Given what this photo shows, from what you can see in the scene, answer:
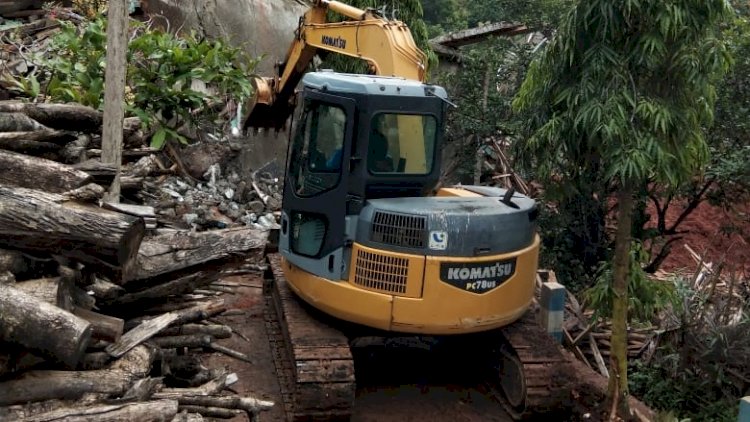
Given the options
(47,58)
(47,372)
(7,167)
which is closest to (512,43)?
(47,58)

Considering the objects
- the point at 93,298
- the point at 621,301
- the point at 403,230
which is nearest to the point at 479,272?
the point at 403,230

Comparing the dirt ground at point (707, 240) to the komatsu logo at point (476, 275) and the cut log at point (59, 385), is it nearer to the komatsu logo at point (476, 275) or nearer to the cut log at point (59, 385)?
the komatsu logo at point (476, 275)

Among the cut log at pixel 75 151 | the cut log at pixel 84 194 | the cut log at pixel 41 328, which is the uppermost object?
the cut log at pixel 75 151

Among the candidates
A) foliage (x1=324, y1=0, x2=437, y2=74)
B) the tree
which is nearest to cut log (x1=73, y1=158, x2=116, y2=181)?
the tree

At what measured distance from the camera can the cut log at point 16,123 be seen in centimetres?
706

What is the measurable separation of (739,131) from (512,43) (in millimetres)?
5088

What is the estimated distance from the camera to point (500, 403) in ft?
22.2

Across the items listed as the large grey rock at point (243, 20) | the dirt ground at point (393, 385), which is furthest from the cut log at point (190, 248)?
the large grey rock at point (243, 20)

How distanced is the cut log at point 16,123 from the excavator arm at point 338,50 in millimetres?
2953

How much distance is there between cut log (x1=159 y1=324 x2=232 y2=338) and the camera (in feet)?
21.6

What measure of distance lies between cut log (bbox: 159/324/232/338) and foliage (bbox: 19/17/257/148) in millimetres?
4286

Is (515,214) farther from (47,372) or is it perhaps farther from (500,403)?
(47,372)

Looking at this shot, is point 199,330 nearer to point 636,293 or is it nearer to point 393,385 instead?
point 393,385

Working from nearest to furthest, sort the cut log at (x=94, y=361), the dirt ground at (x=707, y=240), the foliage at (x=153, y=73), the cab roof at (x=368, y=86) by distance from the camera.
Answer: the cut log at (x=94, y=361) → the cab roof at (x=368, y=86) → the foliage at (x=153, y=73) → the dirt ground at (x=707, y=240)
